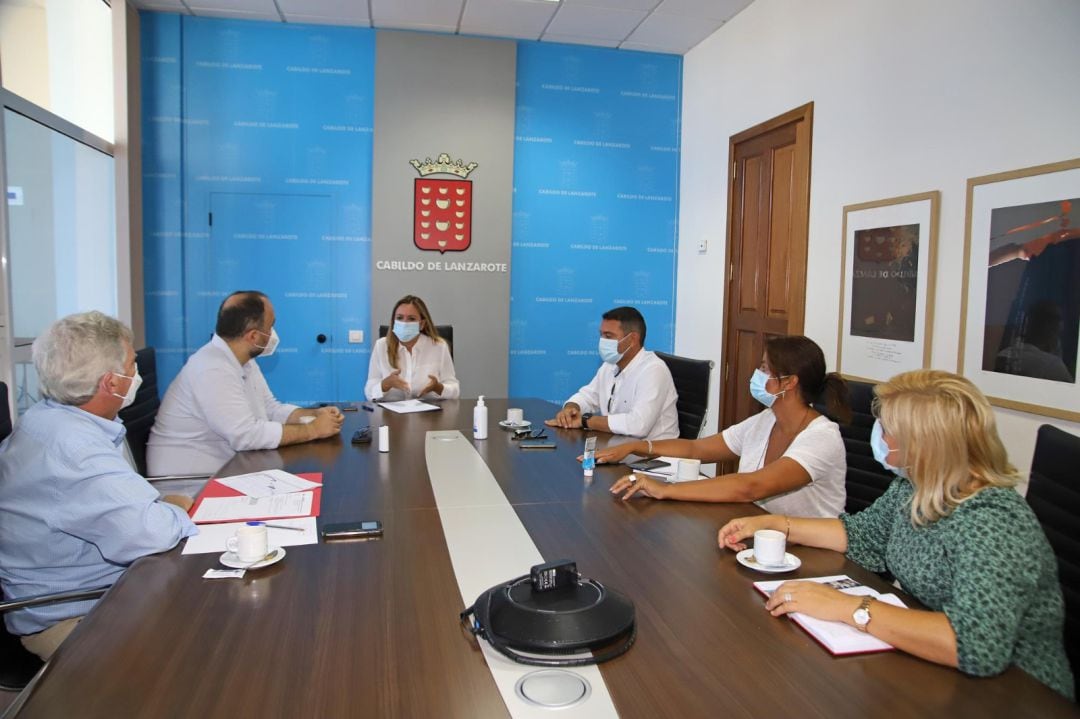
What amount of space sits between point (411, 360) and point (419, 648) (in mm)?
3077

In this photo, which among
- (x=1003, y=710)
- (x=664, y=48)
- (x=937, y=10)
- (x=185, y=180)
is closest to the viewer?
(x=1003, y=710)

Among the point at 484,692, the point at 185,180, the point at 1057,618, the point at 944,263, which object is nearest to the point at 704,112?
the point at 944,263

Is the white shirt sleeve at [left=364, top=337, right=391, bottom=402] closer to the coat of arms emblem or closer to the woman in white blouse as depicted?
the woman in white blouse

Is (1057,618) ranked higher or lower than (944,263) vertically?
lower

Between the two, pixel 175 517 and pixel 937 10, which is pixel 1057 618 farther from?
pixel 937 10

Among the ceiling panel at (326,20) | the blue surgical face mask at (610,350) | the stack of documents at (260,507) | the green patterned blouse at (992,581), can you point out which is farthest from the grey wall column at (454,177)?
the green patterned blouse at (992,581)

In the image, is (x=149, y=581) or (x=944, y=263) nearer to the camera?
(x=149, y=581)

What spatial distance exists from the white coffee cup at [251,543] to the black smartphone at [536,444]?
135 centimetres

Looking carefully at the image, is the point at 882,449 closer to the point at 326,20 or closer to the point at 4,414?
the point at 4,414

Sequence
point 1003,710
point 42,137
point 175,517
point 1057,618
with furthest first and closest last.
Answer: point 42,137 → point 175,517 → point 1057,618 → point 1003,710

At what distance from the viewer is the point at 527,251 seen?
18.7 feet

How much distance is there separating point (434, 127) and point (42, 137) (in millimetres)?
2438

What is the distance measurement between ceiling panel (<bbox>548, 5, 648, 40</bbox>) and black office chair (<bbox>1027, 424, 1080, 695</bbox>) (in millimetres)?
4237

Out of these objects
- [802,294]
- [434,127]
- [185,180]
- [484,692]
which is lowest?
[484,692]
